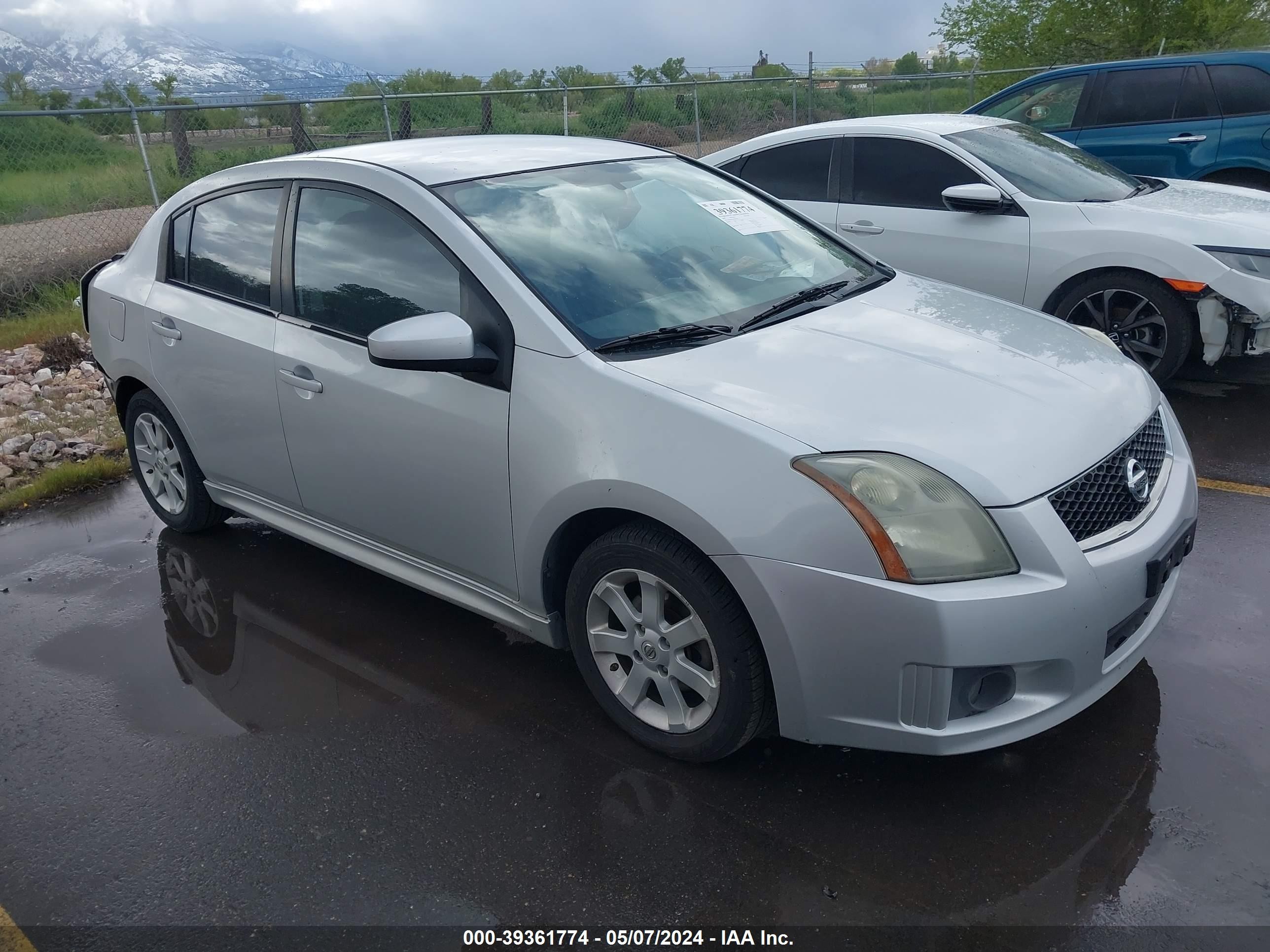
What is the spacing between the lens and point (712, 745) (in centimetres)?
297

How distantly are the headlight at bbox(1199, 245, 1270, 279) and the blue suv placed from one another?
3.32m

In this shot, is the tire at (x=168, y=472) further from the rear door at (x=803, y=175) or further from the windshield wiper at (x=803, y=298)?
the rear door at (x=803, y=175)

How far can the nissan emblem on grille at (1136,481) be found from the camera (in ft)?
A: 9.57

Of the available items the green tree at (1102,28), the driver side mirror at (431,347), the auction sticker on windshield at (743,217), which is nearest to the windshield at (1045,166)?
the auction sticker on windshield at (743,217)

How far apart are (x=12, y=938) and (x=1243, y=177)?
9.42m

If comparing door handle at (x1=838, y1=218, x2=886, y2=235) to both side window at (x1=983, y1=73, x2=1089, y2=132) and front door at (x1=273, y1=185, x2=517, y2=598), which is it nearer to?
side window at (x1=983, y1=73, x2=1089, y2=132)

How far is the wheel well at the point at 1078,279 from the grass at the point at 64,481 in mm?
5351

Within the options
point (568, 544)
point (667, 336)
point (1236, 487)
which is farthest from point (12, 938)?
point (1236, 487)

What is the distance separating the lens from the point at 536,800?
9.92 ft

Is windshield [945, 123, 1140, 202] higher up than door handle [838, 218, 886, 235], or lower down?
higher up

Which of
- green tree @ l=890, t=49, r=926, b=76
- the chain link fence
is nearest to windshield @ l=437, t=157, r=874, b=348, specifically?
the chain link fence

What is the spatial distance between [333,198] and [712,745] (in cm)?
237

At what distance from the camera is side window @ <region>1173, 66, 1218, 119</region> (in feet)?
28.0

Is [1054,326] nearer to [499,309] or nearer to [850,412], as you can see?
[850,412]
